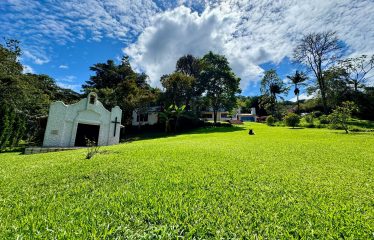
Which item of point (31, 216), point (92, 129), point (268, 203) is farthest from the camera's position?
point (92, 129)

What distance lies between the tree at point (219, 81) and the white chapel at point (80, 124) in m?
18.1

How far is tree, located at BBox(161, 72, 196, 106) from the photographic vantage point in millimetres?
30719

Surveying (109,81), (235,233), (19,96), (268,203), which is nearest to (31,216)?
(235,233)

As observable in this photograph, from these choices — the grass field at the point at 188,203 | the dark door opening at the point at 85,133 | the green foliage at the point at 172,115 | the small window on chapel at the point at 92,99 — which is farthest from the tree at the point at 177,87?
the grass field at the point at 188,203

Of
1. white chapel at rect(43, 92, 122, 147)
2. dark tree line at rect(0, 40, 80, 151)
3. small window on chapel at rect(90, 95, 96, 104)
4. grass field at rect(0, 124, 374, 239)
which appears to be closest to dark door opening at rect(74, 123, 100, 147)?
white chapel at rect(43, 92, 122, 147)

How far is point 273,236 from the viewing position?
266 cm

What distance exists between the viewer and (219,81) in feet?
112

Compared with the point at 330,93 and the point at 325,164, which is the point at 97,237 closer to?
the point at 325,164

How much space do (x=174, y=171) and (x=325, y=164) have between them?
574 cm

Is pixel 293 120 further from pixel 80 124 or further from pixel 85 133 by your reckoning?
pixel 80 124

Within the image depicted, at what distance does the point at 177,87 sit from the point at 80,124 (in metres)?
16.5

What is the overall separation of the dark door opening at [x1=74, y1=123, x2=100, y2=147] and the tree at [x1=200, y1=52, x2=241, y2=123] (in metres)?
20.3

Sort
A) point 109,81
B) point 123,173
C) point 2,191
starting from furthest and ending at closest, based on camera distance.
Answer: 1. point 109,81
2. point 123,173
3. point 2,191

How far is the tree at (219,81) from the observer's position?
33597mm
